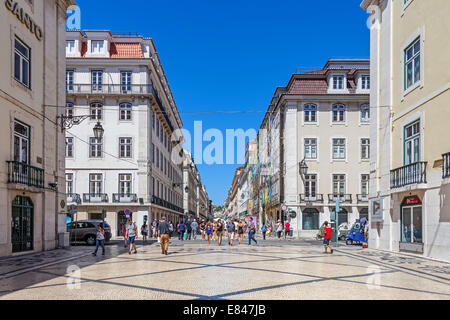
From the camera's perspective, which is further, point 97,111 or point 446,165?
point 97,111

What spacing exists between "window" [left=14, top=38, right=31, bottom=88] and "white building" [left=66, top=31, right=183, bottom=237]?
1821 centimetres

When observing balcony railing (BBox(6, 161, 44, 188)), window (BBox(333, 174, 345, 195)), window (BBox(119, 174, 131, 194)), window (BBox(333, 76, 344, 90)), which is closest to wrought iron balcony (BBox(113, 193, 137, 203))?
window (BBox(119, 174, 131, 194))

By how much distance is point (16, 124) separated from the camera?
18.5m

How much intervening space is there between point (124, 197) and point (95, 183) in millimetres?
2806

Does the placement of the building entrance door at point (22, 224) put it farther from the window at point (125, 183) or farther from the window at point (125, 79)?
the window at point (125, 79)

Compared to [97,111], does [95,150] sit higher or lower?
lower

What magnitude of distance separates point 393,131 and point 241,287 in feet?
47.7

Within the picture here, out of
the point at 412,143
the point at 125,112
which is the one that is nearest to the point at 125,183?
the point at 125,112

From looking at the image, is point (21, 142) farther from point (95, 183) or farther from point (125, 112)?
point (125, 112)

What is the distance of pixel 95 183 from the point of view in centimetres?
3831

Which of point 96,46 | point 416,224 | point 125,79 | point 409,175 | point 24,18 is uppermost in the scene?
point 96,46

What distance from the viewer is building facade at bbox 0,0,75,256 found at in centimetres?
1741

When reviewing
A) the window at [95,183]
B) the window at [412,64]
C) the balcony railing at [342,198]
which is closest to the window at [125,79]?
the window at [95,183]
